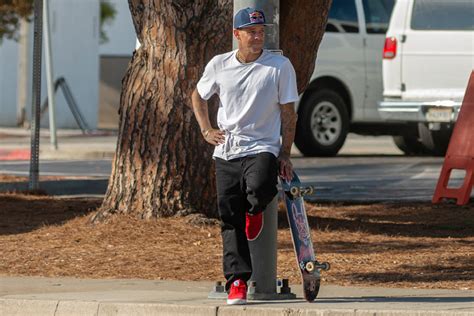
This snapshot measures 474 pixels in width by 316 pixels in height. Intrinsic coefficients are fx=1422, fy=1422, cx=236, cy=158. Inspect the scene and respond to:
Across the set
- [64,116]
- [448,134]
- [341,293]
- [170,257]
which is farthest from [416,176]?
[64,116]

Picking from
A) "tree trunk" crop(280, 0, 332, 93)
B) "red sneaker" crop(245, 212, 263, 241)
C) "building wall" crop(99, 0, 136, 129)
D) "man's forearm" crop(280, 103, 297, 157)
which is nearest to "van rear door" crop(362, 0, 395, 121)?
"tree trunk" crop(280, 0, 332, 93)

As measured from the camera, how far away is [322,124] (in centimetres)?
2142

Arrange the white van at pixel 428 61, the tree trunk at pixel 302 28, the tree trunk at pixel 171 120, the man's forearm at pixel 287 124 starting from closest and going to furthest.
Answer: the man's forearm at pixel 287 124
the tree trunk at pixel 171 120
the tree trunk at pixel 302 28
the white van at pixel 428 61

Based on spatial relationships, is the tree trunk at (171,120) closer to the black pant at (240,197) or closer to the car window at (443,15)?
the black pant at (240,197)

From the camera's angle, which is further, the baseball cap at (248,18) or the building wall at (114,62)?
the building wall at (114,62)

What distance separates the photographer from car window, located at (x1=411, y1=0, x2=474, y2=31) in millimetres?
19406

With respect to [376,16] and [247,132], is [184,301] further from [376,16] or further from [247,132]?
[376,16]

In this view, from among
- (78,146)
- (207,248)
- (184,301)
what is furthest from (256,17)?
(78,146)

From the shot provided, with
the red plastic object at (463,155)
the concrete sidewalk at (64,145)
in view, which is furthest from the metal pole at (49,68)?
the red plastic object at (463,155)

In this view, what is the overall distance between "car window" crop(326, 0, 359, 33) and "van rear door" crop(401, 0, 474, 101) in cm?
170

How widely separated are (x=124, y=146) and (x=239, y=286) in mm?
3792

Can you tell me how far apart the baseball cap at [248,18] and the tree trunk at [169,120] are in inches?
135

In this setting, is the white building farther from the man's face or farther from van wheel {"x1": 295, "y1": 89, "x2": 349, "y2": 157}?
the man's face

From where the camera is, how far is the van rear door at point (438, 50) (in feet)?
62.6
